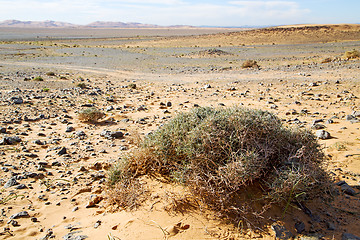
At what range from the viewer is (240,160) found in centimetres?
288

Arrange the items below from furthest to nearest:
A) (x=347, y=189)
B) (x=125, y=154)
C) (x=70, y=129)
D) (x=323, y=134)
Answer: (x=70, y=129), (x=323, y=134), (x=125, y=154), (x=347, y=189)

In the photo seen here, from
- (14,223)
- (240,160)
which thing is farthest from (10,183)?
(240,160)

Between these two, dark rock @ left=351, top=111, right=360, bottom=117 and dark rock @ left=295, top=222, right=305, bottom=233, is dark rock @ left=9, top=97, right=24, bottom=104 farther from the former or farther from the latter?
dark rock @ left=351, top=111, right=360, bottom=117

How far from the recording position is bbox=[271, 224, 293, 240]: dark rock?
8.95 feet

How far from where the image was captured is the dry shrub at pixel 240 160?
9.63 ft

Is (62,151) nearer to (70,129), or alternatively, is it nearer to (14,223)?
(70,129)

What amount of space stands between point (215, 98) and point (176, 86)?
3106 millimetres

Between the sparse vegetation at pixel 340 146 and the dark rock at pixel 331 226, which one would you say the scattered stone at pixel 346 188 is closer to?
the dark rock at pixel 331 226

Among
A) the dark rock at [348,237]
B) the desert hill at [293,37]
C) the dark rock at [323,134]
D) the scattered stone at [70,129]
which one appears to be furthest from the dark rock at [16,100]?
the desert hill at [293,37]

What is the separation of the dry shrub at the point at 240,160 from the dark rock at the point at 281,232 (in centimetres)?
25

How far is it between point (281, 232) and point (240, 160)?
2.82ft

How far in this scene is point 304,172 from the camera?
3.00 metres

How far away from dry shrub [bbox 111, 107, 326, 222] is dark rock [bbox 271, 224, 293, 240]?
25cm

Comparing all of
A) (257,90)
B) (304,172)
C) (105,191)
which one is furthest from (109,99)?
(304,172)
